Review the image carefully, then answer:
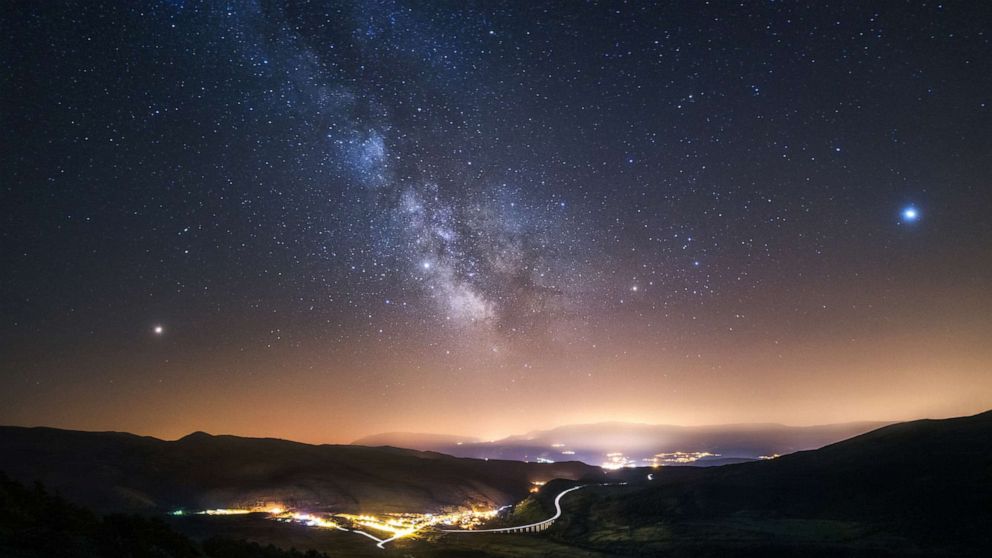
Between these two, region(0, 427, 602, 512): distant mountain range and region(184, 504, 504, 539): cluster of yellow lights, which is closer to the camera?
region(184, 504, 504, 539): cluster of yellow lights

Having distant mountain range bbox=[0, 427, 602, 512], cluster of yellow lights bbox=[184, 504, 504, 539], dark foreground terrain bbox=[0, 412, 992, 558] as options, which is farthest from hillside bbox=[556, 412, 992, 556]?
distant mountain range bbox=[0, 427, 602, 512]

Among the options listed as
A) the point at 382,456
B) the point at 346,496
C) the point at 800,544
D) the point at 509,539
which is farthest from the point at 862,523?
the point at 382,456

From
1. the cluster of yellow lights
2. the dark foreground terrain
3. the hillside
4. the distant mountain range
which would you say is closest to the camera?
the dark foreground terrain

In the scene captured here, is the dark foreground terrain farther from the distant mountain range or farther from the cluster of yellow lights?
the distant mountain range

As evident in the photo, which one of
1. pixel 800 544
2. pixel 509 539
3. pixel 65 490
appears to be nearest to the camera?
pixel 800 544

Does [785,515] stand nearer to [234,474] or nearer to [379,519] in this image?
[379,519]

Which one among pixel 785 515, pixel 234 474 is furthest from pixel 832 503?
pixel 234 474

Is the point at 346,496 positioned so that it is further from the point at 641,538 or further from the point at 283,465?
the point at 641,538
